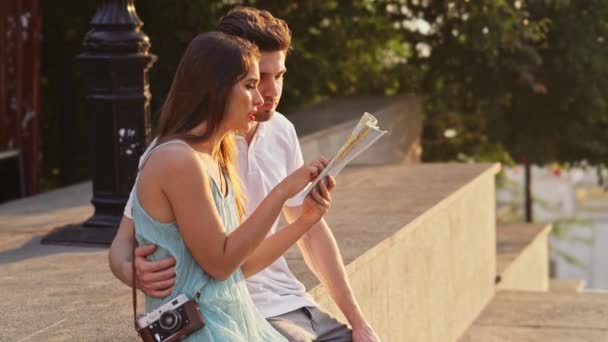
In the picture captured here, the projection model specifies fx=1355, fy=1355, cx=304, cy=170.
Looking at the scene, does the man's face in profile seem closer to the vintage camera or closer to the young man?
the young man

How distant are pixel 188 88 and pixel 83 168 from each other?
867cm

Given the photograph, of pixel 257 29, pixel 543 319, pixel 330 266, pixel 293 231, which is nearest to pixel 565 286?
pixel 543 319

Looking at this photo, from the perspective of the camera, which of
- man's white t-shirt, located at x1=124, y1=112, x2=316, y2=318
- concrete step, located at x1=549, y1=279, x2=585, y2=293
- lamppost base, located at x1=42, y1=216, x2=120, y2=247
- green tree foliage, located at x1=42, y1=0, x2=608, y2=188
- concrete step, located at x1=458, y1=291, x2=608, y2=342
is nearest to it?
man's white t-shirt, located at x1=124, y1=112, x2=316, y2=318

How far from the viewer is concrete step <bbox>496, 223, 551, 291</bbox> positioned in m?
10.6

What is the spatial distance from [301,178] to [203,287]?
1.11 feet

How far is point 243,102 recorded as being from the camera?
3.15 m

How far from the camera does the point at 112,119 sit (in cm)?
601

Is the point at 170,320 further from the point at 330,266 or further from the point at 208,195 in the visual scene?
the point at 330,266

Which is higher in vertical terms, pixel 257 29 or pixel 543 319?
pixel 257 29

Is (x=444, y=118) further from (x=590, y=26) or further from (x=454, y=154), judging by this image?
(x=590, y=26)

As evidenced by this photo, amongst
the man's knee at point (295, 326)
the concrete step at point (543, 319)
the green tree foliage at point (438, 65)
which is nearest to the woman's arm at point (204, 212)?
the man's knee at point (295, 326)

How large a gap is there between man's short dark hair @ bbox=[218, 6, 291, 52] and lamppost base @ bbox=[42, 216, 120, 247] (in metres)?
2.47

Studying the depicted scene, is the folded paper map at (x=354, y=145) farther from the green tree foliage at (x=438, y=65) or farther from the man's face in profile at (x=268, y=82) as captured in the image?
the green tree foliage at (x=438, y=65)

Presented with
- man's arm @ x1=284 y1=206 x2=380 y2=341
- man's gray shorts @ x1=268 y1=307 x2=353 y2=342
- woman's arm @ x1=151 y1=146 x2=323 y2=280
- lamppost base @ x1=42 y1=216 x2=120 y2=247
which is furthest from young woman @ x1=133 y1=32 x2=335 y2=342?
lamppost base @ x1=42 y1=216 x2=120 y2=247
